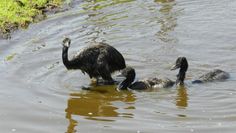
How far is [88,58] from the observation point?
13070mm

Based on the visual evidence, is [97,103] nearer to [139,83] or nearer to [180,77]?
[139,83]

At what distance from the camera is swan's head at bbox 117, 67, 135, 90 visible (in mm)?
12891

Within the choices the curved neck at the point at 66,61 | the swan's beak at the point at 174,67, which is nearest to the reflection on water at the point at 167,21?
the swan's beak at the point at 174,67

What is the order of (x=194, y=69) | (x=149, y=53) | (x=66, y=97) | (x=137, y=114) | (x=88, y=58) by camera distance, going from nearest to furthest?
1. (x=137, y=114)
2. (x=66, y=97)
3. (x=88, y=58)
4. (x=194, y=69)
5. (x=149, y=53)

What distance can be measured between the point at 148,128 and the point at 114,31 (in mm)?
7320

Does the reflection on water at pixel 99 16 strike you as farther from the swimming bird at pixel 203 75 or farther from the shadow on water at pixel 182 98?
the shadow on water at pixel 182 98

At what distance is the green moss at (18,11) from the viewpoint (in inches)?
712

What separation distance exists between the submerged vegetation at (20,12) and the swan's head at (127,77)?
5809mm

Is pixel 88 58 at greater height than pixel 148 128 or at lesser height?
greater

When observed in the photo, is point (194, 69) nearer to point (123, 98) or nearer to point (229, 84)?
point (229, 84)

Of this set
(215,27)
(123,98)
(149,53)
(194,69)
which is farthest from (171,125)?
(215,27)

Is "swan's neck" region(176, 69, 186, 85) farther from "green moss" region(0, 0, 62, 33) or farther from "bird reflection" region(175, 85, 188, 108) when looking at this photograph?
"green moss" region(0, 0, 62, 33)

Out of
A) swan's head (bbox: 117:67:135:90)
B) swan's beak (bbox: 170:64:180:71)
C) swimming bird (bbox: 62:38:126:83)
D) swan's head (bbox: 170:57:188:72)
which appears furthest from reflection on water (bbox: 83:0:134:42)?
swan's head (bbox: 170:57:188:72)

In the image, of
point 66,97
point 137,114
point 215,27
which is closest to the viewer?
point 137,114
